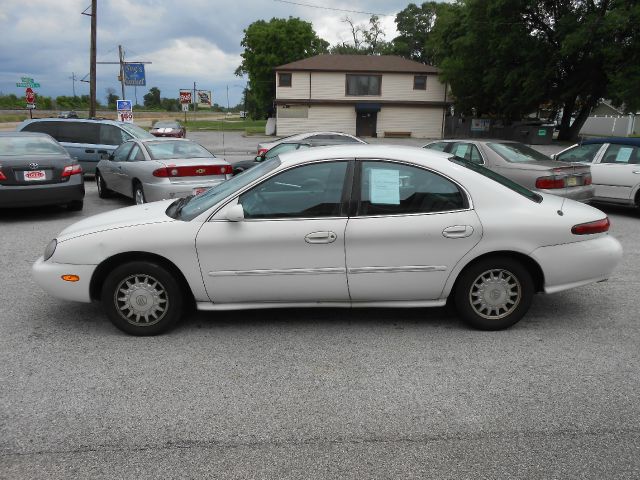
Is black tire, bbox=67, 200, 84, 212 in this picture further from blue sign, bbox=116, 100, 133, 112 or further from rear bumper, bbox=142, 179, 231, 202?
blue sign, bbox=116, 100, 133, 112

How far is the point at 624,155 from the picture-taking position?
9.59m

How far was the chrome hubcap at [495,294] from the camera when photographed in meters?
4.23

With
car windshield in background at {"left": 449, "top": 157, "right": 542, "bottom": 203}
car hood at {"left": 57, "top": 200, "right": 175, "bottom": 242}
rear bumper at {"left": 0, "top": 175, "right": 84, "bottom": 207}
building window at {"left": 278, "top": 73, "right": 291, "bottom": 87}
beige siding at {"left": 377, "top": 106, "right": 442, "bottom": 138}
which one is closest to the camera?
car hood at {"left": 57, "top": 200, "right": 175, "bottom": 242}

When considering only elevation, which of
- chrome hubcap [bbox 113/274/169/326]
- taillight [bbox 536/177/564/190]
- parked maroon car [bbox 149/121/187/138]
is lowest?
chrome hubcap [bbox 113/274/169/326]

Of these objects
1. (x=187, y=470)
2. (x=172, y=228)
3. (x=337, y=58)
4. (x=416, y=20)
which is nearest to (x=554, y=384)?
(x=187, y=470)

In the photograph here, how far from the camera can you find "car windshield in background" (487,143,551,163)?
895cm

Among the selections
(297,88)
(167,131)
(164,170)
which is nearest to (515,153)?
(164,170)

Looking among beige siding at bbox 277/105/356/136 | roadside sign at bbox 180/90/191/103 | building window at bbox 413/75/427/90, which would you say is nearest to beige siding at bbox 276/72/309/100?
beige siding at bbox 277/105/356/136

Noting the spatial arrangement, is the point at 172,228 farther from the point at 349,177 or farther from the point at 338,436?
the point at 338,436

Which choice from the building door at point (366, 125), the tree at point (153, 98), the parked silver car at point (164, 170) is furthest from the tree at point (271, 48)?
the tree at point (153, 98)

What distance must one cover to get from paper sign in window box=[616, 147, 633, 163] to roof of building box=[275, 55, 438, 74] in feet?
114

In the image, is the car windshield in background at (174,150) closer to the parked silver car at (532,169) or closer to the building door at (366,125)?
the parked silver car at (532,169)

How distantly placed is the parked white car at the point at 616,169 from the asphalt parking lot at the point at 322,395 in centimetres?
535

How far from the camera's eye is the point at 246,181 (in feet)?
14.3
